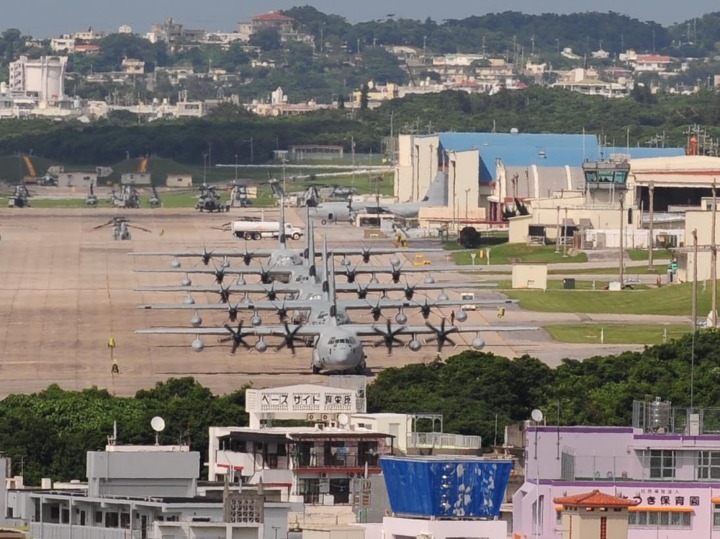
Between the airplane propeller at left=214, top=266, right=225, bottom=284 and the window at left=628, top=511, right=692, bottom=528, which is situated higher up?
the airplane propeller at left=214, top=266, right=225, bottom=284

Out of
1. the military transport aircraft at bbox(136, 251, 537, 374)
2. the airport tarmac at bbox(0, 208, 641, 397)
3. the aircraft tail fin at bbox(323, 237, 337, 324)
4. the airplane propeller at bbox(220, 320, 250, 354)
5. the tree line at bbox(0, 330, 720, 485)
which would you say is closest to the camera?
the tree line at bbox(0, 330, 720, 485)

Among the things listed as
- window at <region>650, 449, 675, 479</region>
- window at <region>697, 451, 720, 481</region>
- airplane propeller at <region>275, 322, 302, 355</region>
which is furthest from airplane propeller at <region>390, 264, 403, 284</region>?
window at <region>697, 451, 720, 481</region>

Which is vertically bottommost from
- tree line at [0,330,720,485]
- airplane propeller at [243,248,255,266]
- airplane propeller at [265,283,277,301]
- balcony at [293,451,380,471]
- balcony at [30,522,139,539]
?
tree line at [0,330,720,485]

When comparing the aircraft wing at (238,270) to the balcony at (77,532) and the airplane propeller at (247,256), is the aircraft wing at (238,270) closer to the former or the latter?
the airplane propeller at (247,256)

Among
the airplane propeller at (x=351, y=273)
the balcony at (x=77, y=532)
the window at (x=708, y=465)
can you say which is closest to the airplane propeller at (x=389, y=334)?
the airplane propeller at (x=351, y=273)

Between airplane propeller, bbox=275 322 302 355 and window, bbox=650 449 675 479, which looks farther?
airplane propeller, bbox=275 322 302 355

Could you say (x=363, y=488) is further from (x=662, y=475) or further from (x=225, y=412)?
(x=225, y=412)

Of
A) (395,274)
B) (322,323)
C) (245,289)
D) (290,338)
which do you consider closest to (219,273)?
(395,274)

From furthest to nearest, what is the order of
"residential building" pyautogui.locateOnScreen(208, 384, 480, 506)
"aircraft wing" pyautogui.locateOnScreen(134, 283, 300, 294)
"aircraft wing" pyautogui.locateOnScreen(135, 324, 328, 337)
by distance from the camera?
"aircraft wing" pyautogui.locateOnScreen(134, 283, 300, 294), "aircraft wing" pyautogui.locateOnScreen(135, 324, 328, 337), "residential building" pyautogui.locateOnScreen(208, 384, 480, 506)

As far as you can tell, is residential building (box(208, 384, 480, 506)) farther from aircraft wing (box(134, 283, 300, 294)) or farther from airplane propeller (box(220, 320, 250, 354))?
aircraft wing (box(134, 283, 300, 294))
